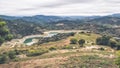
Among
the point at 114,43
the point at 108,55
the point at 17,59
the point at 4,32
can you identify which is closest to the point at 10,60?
the point at 17,59

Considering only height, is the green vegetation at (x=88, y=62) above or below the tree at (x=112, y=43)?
above

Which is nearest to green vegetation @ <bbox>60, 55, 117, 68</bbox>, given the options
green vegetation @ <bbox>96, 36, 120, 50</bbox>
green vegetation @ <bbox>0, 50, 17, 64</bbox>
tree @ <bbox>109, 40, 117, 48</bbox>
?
green vegetation @ <bbox>0, 50, 17, 64</bbox>

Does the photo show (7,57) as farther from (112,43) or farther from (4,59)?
(112,43)

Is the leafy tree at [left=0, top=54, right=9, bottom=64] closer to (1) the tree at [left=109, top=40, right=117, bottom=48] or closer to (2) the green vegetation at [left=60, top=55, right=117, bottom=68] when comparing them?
(2) the green vegetation at [left=60, top=55, right=117, bottom=68]

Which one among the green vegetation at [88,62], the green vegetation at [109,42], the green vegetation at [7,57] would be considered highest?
the green vegetation at [88,62]

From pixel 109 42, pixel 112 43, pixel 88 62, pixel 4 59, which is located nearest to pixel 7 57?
pixel 4 59

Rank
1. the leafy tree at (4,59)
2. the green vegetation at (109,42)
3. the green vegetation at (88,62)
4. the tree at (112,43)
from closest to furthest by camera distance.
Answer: the green vegetation at (88,62) → the leafy tree at (4,59) → the green vegetation at (109,42) → the tree at (112,43)

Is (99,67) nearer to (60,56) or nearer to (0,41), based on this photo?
(60,56)

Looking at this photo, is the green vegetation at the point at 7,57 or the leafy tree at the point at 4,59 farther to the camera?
the green vegetation at the point at 7,57

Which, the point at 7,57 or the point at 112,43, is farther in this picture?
the point at 112,43

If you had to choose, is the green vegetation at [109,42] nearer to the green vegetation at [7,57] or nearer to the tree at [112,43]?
the tree at [112,43]

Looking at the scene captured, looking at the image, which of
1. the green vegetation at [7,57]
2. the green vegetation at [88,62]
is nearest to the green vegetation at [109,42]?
the green vegetation at [88,62]

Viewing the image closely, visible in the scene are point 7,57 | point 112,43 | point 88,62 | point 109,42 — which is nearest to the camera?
point 88,62
